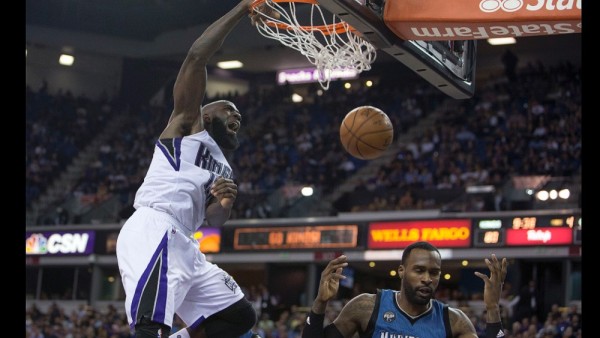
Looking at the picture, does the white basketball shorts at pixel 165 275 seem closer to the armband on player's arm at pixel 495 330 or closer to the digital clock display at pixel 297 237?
the armband on player's arm at pixel 495 330

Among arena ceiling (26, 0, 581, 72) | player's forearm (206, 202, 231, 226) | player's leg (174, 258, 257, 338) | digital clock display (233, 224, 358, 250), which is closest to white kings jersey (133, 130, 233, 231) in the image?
player's forearm (206, 202, 231, 226)

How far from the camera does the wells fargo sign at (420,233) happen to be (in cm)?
2023

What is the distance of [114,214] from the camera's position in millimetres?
25391

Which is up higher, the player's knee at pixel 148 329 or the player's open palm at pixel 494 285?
the player's open palm at pixel 494 285

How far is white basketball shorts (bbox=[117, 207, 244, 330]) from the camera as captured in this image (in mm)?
5445

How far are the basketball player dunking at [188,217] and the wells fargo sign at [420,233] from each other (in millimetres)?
14646

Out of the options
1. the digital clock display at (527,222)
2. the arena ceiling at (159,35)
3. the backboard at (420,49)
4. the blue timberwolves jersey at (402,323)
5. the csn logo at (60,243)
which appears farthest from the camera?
the arena ceiling at (159,35)

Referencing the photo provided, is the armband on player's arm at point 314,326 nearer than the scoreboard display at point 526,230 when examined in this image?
Yes

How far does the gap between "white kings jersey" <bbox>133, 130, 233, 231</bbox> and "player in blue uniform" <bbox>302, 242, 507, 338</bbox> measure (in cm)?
99

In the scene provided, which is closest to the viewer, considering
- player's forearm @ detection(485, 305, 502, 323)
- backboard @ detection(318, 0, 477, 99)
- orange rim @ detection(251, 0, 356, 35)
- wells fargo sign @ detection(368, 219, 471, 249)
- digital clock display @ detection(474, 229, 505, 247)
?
player's forearm @ detection(485, 305, 502, 323)

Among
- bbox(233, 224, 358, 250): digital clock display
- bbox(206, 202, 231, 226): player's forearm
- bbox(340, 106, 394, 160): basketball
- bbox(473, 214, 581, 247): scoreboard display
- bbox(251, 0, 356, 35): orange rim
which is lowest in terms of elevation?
bbox(233, 224, 358, 250): digital clock display

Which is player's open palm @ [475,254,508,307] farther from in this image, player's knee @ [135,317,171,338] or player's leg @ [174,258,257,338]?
player's knee @ [135,317,171,338]

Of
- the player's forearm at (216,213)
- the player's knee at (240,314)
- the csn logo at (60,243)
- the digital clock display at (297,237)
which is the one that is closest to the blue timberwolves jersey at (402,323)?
the player's knee at (240,314)
